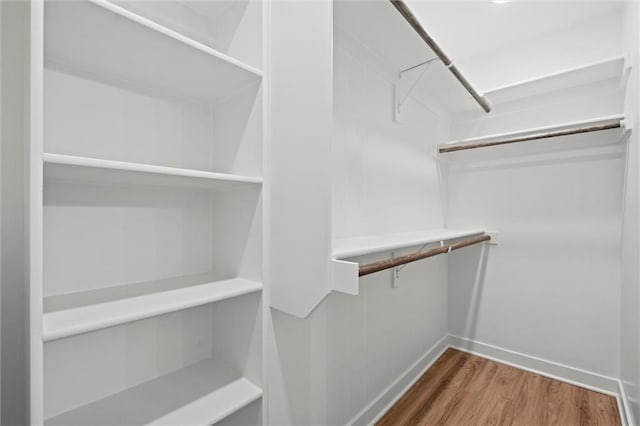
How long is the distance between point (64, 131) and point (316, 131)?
68cm

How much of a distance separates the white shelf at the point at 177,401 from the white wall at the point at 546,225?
1998mm

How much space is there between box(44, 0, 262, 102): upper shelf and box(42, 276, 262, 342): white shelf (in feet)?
2.01

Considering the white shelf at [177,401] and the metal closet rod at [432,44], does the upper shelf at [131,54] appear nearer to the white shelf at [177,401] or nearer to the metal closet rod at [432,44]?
the metal closet rod at [432,44]

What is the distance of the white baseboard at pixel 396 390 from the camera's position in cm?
153

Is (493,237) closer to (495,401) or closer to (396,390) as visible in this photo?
(495,401)

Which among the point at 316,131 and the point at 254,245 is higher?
the point at 316,131

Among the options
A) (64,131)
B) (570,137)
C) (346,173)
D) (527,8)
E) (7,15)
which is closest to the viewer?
(7,15)

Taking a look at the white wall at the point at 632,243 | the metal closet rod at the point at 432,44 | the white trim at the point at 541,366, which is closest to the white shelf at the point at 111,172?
the metal closet rod at the point at 432,44

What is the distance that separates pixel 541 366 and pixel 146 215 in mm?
2547

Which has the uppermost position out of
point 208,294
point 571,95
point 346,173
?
point 571,95

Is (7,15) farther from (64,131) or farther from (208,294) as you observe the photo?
(208,294)

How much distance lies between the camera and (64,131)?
0.81m

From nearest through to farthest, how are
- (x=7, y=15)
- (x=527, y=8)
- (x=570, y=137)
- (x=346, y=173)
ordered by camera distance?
(x=7, y=15) → (x=346, y=173) → (x=527, y=8) → (x=570, y=137)

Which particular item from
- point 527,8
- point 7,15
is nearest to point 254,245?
point 7,15
